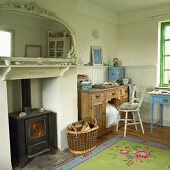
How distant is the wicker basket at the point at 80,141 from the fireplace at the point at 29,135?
0.32 meters

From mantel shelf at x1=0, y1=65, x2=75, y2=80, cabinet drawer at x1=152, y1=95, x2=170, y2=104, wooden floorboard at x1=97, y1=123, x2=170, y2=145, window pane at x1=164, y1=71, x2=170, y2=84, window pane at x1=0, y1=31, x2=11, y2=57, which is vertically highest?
window pane at x1=0, y1=31, x2=11, y2=57

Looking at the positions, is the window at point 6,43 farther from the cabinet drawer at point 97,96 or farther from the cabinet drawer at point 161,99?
the cabinet drawer at point 161,99

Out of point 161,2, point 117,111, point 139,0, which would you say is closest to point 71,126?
point 117,111

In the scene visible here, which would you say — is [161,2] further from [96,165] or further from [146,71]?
[96,165]

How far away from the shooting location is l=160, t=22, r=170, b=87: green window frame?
4.23 m

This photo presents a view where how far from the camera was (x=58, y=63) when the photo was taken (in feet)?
9.68

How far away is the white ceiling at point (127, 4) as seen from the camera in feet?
12.6

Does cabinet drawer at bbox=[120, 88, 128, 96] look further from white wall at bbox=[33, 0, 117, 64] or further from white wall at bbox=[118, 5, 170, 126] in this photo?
white wall at bbox=[33, 0, 117, 64]

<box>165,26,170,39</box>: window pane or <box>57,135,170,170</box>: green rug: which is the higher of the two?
<box>165,26,170,39</box>: window pane

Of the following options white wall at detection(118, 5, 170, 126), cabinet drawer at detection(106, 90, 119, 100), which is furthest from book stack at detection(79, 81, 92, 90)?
white wall at detection(118, 5, 170, 126)

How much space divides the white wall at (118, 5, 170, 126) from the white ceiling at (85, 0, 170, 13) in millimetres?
178

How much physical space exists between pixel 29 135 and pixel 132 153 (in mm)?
1499

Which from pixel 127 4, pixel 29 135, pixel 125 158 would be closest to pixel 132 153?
pixel 125 158

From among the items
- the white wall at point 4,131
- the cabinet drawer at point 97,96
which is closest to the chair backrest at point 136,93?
the cabinet drawer at point 97,96
